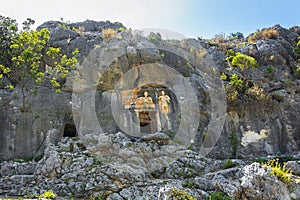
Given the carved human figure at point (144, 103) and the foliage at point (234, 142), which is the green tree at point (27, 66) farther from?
the foliage at point (234, 142)

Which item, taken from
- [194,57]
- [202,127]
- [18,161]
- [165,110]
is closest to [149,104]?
[165,110]

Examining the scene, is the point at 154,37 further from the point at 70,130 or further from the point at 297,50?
the point at 297,50

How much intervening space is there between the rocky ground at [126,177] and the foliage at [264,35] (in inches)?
740

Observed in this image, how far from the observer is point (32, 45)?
65.8 feet

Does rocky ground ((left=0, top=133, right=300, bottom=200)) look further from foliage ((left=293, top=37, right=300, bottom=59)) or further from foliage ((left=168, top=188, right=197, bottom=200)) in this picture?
foliage ((left=293, top=37, right=300, bottom=59))

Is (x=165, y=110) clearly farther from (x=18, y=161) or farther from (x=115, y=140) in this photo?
(x=18, y=161)

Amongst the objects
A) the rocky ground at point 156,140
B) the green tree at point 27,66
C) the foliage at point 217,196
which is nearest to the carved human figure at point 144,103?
the rocky ground at point 156,140

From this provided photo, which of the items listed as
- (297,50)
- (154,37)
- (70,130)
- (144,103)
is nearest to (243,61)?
(297,50)

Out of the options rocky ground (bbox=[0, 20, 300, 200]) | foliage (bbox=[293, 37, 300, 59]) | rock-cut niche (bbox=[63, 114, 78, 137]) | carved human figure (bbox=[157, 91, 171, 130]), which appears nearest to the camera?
rocky ground (bbox=[0, 20, 300, 200])

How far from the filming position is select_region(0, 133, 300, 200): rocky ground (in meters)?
12.3

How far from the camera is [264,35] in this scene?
31359 millimetres

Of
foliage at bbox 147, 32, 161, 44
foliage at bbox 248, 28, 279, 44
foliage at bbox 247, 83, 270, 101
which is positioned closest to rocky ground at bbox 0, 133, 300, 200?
foliage at bbox 247, 83, 270, 101

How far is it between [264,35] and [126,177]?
23248 millimetres

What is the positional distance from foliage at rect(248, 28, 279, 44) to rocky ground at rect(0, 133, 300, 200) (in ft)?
61.7
